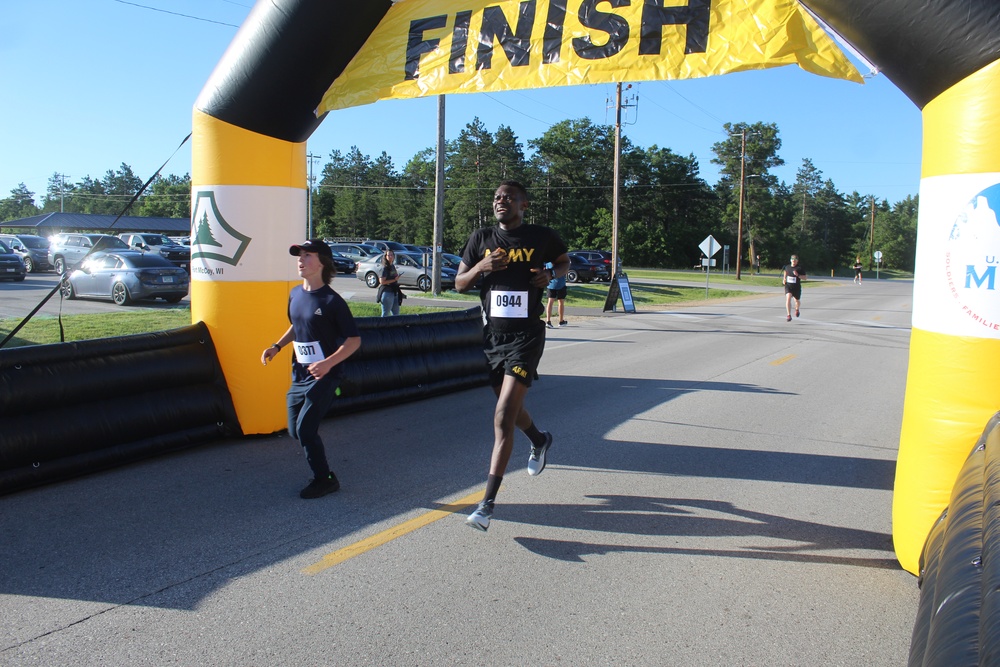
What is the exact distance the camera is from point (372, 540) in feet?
14.8

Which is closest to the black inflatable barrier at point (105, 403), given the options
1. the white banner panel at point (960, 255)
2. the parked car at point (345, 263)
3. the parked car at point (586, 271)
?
the white banner panel at point (960, 255)

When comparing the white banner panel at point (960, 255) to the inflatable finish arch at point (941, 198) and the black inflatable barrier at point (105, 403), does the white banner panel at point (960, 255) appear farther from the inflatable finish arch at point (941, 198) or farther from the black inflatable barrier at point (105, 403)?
the black inflatable barrier at point (105, 403)

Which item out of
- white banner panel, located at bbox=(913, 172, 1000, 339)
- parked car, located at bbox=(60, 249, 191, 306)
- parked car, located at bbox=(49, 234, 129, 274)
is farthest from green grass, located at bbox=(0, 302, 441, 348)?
white banner panel, located at bbox=(913, 172, 1000, 339)

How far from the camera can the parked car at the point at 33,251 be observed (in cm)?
2969

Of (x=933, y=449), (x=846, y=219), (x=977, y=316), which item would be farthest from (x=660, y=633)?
(x=846, y=219)

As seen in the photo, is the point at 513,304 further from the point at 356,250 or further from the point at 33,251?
the point at 356,250

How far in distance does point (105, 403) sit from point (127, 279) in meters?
15.5

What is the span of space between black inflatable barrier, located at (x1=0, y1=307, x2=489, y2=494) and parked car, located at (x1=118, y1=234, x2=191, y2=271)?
24.2m

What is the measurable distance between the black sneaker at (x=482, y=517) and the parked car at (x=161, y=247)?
89.2 ft

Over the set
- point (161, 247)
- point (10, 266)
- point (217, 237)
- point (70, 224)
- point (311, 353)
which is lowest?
point (311, 353)

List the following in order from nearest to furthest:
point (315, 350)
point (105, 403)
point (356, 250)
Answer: point (315, 350) < point (105, 403) < point (356, 250)

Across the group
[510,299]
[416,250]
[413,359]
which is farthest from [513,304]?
[416,250]

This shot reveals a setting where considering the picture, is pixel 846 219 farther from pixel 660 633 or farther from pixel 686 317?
pixel 660 633

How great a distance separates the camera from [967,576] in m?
2.56
